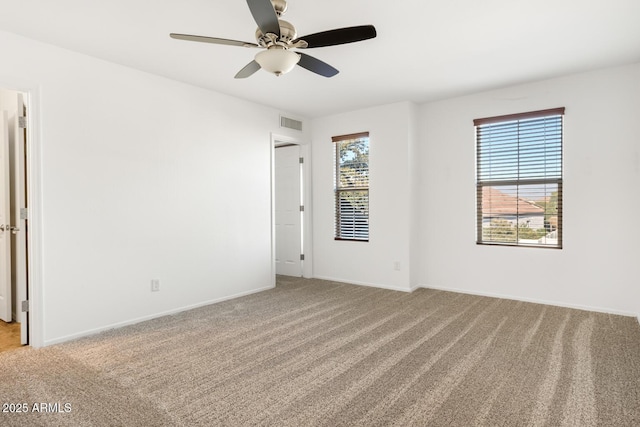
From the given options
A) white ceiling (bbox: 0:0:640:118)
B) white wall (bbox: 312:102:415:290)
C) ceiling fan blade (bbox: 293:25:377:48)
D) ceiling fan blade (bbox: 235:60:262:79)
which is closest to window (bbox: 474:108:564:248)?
white ceiling (bbox: 0:0:640:118)

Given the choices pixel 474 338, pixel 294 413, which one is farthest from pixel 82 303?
pixel 474 338

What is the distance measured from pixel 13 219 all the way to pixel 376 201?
421 centimetres

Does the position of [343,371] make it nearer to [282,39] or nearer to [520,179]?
[282,39]

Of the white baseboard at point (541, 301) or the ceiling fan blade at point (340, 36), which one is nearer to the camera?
the ceiling fan blade at point (340, 36)

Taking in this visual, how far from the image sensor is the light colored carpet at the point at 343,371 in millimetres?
2094

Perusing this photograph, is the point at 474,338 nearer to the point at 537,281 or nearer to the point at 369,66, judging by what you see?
the point at 537,281

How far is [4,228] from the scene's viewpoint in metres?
3.72

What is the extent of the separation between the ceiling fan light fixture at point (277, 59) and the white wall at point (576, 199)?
3.13 metres

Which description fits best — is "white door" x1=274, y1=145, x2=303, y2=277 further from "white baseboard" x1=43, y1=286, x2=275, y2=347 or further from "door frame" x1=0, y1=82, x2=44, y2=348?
"door frame" x1=0, y1=82, x2=44, y2=348

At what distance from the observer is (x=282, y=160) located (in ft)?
20.3

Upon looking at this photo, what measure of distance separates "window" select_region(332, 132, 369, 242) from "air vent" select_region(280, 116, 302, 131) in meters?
0.59

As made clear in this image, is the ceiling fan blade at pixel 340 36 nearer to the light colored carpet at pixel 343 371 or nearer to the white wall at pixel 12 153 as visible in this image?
the light colored carpet at pixel 343 371

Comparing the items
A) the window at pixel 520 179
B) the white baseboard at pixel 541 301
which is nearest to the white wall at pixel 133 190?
the white baseboard at pixel 541 301

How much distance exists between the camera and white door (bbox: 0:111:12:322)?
357cm
